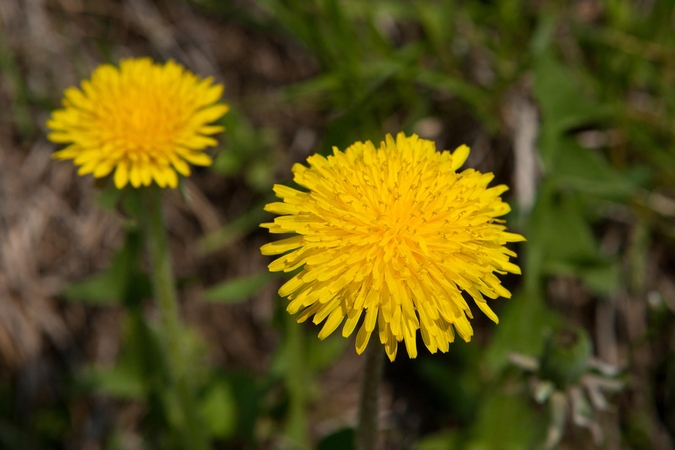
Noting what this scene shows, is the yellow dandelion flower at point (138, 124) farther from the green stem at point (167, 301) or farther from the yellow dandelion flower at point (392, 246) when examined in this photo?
the yellow dandelion flower at point (392, 246)

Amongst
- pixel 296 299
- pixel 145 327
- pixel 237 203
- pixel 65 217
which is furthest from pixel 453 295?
pixel 65 217

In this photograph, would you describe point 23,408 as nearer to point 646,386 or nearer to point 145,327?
point 145,327

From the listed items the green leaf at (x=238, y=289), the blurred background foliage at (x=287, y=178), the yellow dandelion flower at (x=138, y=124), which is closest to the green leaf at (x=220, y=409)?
the blurred background foliage at (x=287, y=178)

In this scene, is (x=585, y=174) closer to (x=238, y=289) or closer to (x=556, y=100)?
(x=556, y=100)

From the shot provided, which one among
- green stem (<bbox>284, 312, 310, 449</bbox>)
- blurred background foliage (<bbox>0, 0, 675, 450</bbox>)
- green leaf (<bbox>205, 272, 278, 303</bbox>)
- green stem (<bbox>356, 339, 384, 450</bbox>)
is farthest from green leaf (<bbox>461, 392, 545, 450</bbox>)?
green leaf (<bbox>205, 272, 278, 303</bbox>)

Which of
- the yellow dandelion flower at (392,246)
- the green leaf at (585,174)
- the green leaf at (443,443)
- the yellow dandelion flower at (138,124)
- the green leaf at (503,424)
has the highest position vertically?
the green leaf at (585,174)

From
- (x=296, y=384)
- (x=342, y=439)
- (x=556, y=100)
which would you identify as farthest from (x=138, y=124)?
(x=556, y=100)
